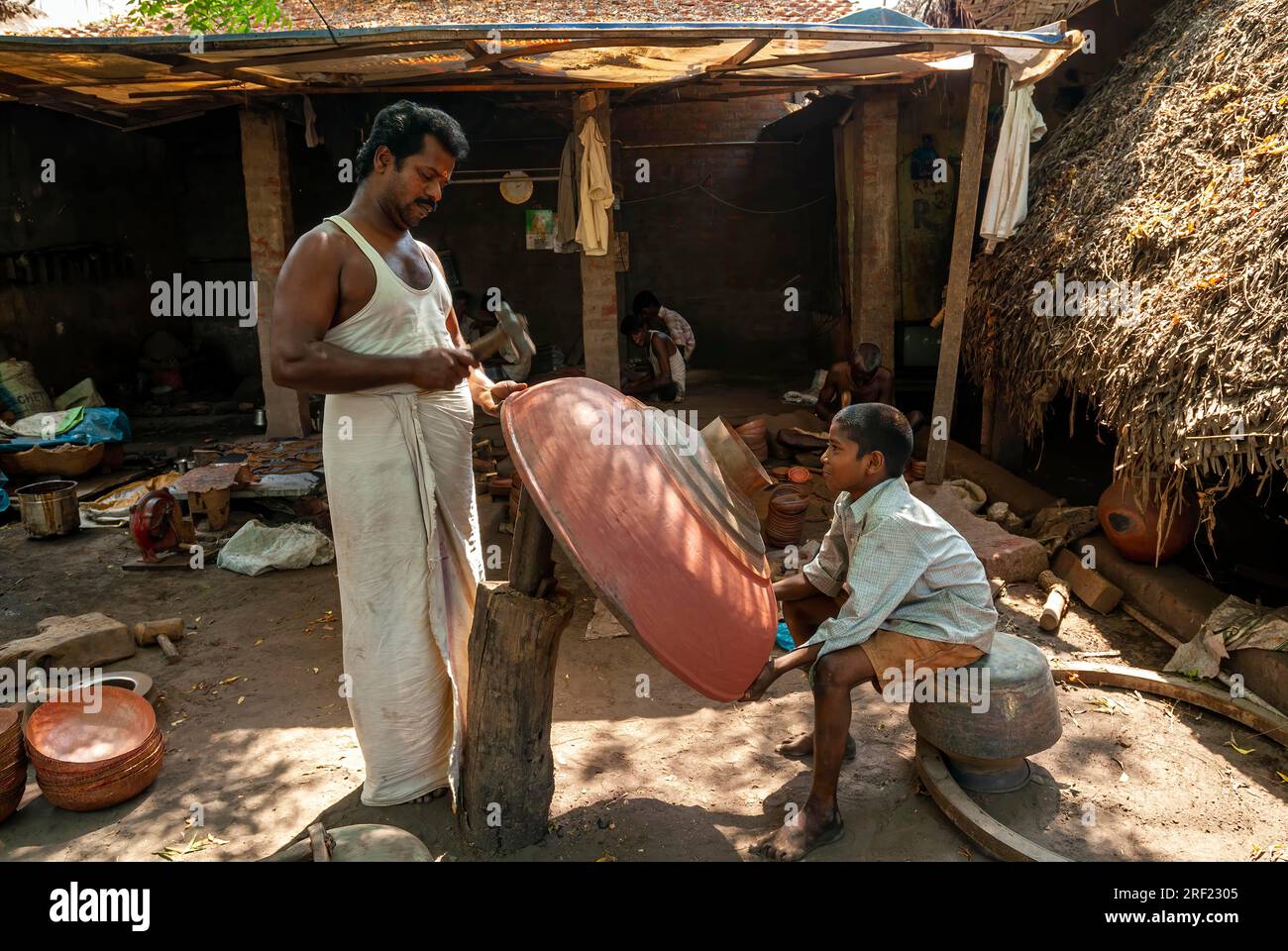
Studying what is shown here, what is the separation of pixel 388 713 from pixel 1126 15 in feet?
28.1

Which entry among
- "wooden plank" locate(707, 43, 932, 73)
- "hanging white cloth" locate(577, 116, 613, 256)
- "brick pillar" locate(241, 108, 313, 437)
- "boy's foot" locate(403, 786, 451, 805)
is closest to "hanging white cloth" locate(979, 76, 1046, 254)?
"wooden plank" locate(707, 43, 932, 73)

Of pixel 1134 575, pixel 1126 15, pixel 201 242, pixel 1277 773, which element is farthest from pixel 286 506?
pixel 1126 15

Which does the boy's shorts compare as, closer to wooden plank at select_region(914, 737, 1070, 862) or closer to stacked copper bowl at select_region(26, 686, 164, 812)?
wooden plank at select_region(914, 737, 1070, 862)

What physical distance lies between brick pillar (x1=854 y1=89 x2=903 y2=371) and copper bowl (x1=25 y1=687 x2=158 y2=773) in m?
6.12

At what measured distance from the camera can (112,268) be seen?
36.4 feet

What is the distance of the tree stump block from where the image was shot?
106 inches

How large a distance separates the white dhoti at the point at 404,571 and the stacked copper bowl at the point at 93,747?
100 cm

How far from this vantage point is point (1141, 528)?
5.06 meters

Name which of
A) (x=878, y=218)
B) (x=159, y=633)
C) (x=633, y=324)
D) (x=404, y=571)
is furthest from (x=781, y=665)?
(x=633, y=324)

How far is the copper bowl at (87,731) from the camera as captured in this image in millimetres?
3283

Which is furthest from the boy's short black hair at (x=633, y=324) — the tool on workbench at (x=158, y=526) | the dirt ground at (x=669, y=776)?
the dirt ground at (x=669, y=776)

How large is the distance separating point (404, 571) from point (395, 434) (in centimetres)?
43

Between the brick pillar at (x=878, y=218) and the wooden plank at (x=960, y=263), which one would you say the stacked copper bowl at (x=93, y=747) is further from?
the brick pillar at (x=878, y=218)

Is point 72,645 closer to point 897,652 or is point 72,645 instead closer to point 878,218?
point 897,652
